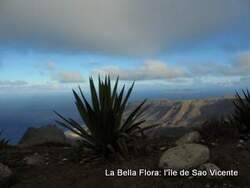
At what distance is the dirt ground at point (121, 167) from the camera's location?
4723mm

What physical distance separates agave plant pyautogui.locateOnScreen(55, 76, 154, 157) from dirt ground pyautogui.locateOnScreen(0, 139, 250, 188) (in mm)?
370

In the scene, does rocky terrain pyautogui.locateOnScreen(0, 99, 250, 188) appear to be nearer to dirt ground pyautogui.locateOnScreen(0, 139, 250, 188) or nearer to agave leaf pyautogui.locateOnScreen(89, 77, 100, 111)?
dirt ground pyautogui.locateOnScreen(0, 139, 250, 188)

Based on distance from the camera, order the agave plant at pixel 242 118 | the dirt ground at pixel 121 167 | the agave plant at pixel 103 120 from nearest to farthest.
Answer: the dirt ground at pixel 121 167 < the agave plant at pixel 103 120 < the agave plant at pixel 242 118

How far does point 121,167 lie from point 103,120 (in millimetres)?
1007

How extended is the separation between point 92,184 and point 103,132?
132 cm

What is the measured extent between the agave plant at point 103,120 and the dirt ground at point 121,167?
0.37 m

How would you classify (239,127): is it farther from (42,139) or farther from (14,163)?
(42,139)

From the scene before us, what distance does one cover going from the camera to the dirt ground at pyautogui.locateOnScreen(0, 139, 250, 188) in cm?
472

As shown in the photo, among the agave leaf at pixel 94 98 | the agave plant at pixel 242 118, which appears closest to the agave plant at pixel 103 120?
the agave leaf at pixel 94 98

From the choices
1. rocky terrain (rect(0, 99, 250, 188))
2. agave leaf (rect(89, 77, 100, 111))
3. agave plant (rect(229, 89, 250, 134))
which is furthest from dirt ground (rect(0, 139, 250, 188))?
agave plant (rect(229, 89, 250, 134))

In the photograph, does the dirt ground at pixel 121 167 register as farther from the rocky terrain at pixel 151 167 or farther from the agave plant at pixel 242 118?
the agave plant at pixel 242 118

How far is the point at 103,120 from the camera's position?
606 cm

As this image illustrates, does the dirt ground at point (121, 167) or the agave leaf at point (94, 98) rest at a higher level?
the agave leaf at point (94, 98)

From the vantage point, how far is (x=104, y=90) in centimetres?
614
